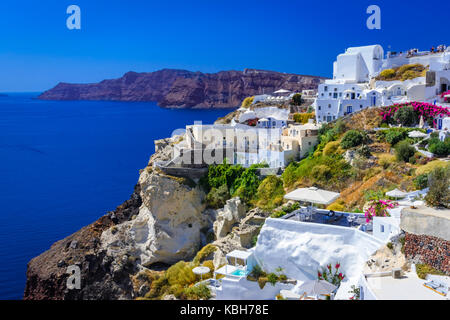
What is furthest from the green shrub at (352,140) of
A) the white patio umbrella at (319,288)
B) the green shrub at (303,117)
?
the white patio umbrella at (319,288)

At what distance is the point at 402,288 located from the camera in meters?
11.0

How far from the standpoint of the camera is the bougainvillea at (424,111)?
28328 millimetres

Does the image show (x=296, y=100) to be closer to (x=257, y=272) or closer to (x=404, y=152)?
(x=404, y=152)

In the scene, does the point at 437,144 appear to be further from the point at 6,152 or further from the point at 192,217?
the point at 6,152

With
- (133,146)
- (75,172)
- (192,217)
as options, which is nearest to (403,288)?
(192,217)

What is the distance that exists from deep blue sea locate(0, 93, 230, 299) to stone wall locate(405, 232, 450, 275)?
999 inches

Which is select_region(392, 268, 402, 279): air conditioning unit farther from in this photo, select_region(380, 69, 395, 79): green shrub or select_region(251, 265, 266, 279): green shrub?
select_region(380, 69, 395, 79): green shrub

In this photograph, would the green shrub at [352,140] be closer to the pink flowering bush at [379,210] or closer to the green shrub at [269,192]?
the green shrub at [269,192]

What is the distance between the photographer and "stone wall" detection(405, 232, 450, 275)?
11.6m

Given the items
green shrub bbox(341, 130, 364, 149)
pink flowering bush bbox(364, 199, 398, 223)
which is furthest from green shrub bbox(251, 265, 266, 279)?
green shrub bbox(341, 130, 364, 149)

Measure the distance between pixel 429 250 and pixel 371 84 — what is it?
2786 cm

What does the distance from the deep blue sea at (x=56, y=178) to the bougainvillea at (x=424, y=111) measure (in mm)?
27604

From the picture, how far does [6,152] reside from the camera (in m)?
78.6
